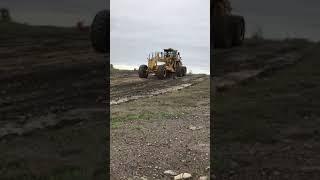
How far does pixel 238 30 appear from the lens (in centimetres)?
499

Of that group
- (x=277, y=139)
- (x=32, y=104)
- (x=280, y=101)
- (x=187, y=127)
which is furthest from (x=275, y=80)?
(x=32, y=104)

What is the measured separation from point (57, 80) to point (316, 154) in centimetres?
291

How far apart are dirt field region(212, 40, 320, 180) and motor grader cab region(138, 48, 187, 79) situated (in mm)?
660

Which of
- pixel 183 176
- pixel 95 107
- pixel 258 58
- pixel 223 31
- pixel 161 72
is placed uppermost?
pixel 223 31

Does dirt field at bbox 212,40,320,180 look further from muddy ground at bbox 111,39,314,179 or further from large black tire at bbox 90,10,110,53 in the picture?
large black tire at bbox 90,10,110,53

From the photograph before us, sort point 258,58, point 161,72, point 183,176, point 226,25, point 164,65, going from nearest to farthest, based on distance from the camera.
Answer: point 226,25
point 258,58
point 183,176
point 164,65
point 161,72

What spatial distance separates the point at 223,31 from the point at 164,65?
1.05 metres

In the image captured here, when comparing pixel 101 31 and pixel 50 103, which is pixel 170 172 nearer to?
pixel 50 103

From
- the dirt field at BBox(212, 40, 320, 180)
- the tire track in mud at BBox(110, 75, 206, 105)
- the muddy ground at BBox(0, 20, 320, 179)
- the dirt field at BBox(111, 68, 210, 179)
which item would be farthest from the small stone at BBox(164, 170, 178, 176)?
the tire track in mud at BBox(110, 75, 206, 105)

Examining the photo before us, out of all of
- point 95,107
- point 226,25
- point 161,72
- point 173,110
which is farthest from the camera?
point 173,110

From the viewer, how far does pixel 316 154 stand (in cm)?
522

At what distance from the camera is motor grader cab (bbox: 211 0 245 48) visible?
16.3 ft

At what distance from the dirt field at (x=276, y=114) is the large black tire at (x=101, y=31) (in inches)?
48.0

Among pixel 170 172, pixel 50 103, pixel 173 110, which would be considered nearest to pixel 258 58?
pixel 173 110
